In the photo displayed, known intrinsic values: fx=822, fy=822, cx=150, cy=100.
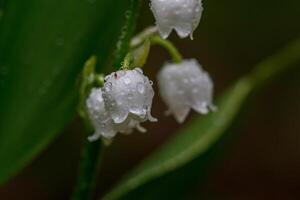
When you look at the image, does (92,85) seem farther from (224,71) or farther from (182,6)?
(224,71)

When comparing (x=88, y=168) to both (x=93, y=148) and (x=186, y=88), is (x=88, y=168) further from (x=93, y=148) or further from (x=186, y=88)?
(x=186, y=88)

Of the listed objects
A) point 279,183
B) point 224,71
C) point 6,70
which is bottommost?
point 279,183

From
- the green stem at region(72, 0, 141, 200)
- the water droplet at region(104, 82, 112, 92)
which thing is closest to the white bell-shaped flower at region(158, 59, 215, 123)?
the green stem at region(72, 0, 141, 200)

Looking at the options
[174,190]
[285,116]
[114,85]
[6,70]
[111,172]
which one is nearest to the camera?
[114,85]

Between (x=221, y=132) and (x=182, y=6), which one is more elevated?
(x=182, y=6)

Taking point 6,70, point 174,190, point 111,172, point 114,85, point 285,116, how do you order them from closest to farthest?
point 114,85, point 6,70, point 174,190, point 111,172, point 285,116

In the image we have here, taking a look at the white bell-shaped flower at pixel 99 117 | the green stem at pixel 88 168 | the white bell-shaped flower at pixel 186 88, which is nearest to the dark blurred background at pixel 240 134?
the white bell-shaped flower at pixel 186 88

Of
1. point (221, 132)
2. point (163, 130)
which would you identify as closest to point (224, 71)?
point (163, 130)
